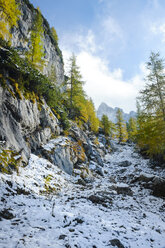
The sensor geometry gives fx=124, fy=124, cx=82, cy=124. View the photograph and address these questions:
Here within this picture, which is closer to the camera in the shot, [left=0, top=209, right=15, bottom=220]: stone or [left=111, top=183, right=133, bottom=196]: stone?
[left=0, top=209, right=15, bottom=220]: stone

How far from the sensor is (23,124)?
1073cm

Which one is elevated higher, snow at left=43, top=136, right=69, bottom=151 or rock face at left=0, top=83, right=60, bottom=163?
rock face at left=0, top=83, right=60, bottom=163

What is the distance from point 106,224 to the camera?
524 cm

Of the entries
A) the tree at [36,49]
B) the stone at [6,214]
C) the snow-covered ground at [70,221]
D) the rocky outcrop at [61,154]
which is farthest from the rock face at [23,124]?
the tree at [36,49]

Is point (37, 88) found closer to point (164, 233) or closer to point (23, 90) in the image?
point (23, 90)

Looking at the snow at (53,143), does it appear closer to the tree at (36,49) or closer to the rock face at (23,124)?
the rock face at (23,124)

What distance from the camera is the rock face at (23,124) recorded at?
851 centimetres

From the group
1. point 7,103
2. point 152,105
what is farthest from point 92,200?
point 152,105

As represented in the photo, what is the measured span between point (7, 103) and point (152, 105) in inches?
502

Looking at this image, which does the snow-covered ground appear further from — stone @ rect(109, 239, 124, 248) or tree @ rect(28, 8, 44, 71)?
tree @ rect(28, 8, 44, 71)

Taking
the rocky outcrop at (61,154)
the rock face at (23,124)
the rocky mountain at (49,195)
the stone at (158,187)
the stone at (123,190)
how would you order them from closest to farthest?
1. the rocky mountain at (49,195)
2. the rock face at (23,124)
3. the stone at (158,187)
4. the stone at (123,190)
5. the rocky outcrop at (61,154)

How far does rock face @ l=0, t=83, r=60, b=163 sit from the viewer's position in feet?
27.9

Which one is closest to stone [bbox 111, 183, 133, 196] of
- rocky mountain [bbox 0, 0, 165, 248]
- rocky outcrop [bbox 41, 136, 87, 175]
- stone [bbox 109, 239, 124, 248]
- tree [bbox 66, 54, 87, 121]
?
rocky mountain [bbox 0, 0, 165, 248]

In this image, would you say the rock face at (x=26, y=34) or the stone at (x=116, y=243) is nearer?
the stone at (x=116, y=243)
